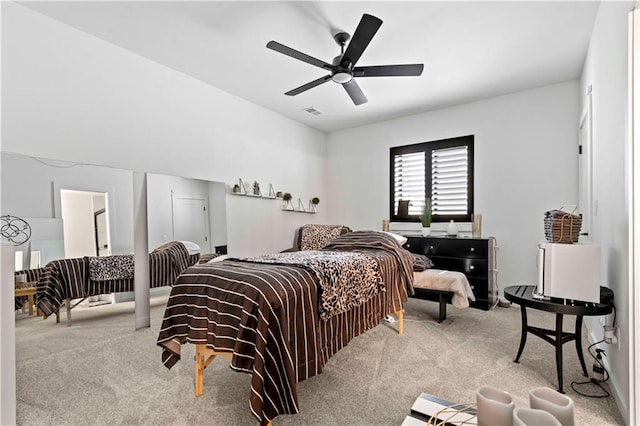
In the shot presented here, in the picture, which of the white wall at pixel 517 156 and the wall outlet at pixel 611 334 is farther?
the white wall at pixel 517 156

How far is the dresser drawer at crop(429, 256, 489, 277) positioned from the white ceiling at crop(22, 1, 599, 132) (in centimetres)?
207

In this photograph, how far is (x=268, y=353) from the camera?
1.46 m

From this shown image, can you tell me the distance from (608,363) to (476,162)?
273cm

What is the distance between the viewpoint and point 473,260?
12.4 feet

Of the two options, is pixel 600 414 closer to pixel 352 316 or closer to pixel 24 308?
pixel 352 316

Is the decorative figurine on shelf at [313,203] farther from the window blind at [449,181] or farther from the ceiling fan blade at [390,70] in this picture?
the ceiling fan blade at [390,70]

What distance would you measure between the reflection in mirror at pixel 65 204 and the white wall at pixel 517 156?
3.84m

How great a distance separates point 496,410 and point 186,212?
325cm

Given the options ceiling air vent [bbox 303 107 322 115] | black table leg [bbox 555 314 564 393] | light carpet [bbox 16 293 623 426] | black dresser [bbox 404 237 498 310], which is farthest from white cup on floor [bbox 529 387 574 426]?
ceiling air vent [bbox 303 107 322 115]

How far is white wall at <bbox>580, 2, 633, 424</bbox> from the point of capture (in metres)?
1.71

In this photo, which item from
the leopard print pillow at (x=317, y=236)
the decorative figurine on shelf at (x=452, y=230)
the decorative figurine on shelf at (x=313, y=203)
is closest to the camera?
the decorative figurine on shelf at (x=452, y=230)

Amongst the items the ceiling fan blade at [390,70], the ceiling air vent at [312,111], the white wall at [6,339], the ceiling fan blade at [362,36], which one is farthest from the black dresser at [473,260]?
the white wall at [6,339]

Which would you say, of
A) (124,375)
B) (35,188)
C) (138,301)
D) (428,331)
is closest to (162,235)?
(138,301)

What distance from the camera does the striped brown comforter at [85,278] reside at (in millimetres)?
2516
